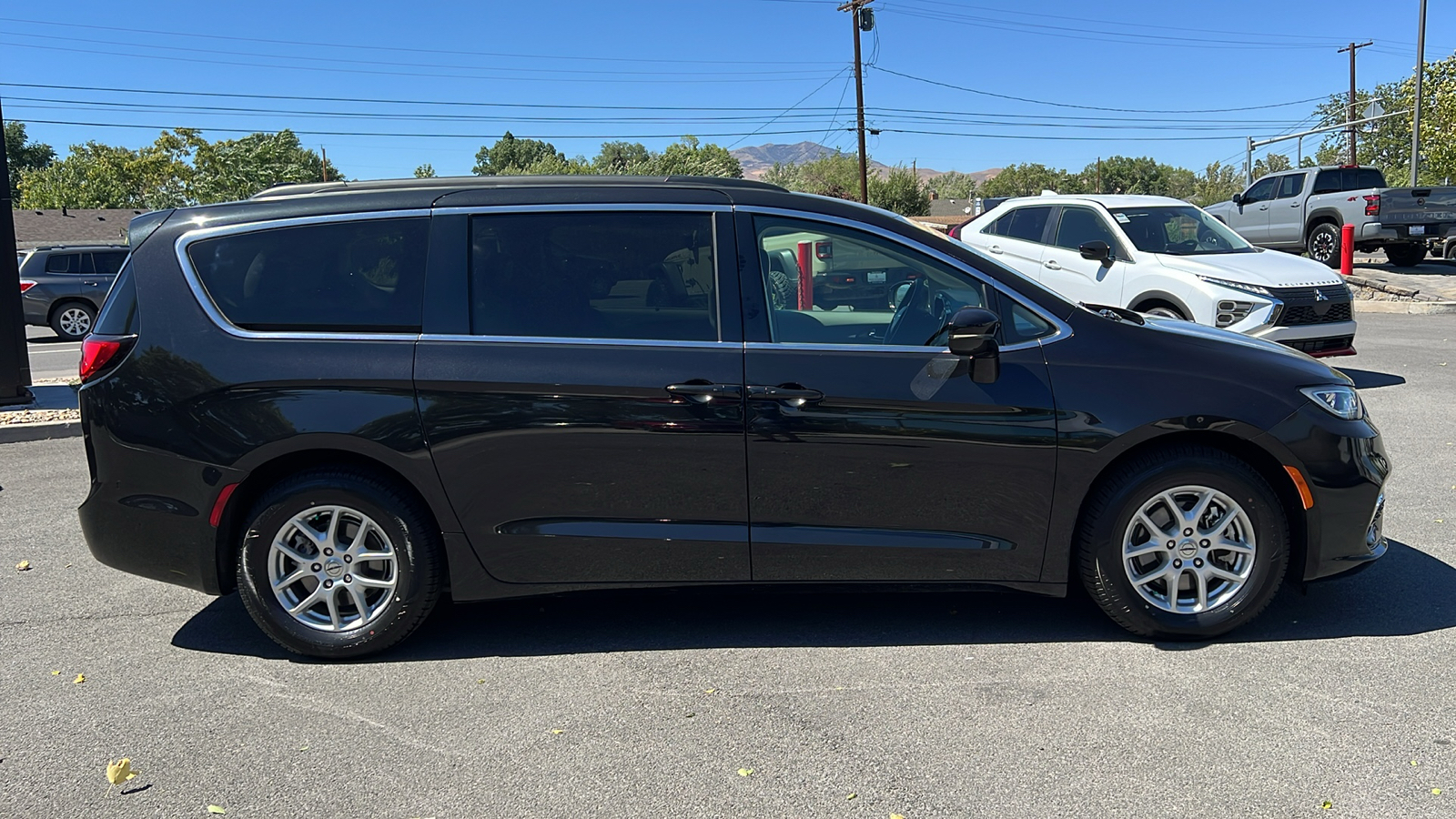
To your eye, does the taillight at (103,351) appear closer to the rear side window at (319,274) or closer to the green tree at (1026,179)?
the rear side window at (319,274)

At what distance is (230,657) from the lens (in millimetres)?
4371

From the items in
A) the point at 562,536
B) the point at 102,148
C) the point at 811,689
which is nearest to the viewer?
the point at 811,689

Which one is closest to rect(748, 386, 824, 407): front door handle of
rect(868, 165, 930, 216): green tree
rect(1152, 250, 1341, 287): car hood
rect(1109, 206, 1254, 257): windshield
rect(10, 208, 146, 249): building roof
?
rect(1152, 250, 1341, 287): car hood

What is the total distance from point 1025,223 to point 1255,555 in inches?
328

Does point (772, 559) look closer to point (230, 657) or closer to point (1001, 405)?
point (1001, 405)

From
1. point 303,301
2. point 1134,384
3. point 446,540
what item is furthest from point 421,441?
point 1134,384

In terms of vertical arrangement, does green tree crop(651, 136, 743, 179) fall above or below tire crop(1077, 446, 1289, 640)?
above

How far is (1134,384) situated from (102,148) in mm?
118294

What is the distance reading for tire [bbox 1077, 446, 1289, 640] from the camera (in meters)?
4.12

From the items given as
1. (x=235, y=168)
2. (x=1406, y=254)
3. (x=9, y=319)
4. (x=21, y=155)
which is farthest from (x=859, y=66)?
(x=21, y=155)

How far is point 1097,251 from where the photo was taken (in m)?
10.4

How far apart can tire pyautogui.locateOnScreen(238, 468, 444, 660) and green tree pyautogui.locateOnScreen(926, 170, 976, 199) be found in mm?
131527

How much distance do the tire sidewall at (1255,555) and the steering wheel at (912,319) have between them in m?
0.97

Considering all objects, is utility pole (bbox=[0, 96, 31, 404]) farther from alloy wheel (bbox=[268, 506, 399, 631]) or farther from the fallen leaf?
the fallen leaf
